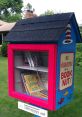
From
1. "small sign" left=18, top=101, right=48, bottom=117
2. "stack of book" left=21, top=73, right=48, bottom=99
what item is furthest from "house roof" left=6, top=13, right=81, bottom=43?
"small sign" left=18, top=101, right=48, bottom=117

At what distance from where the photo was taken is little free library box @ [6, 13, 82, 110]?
3.38 m

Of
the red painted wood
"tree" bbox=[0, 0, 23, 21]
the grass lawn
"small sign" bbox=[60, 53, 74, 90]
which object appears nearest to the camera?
the red painted wood

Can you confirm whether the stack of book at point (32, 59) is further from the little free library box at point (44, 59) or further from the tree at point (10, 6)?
the tree at point (10, 6)

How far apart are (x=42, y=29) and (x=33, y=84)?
104 centimetres

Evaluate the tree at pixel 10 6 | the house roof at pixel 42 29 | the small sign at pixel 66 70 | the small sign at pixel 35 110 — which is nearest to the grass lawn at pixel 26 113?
the small sign at pixel 35 110

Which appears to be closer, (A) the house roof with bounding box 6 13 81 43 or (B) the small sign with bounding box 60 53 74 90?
(A) the house roof with bounding box 6 13 81 43

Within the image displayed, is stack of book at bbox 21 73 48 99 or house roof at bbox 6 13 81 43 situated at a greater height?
house roof at bbox 6 13 81 43

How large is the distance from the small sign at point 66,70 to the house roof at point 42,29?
1.08ft

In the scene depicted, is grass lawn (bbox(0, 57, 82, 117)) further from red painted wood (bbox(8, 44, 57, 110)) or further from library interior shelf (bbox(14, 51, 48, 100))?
red painted wood (bbox(8, 44, 57, 110))

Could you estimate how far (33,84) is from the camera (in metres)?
4.17

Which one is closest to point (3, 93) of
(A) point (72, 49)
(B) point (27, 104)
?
(B) point (27, 104)

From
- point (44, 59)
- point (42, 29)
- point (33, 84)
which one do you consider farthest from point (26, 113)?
point (42, 29)

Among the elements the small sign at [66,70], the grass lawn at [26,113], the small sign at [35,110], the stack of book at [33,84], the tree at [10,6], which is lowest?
the grass lawn at [26,113]

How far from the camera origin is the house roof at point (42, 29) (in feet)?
11.0
